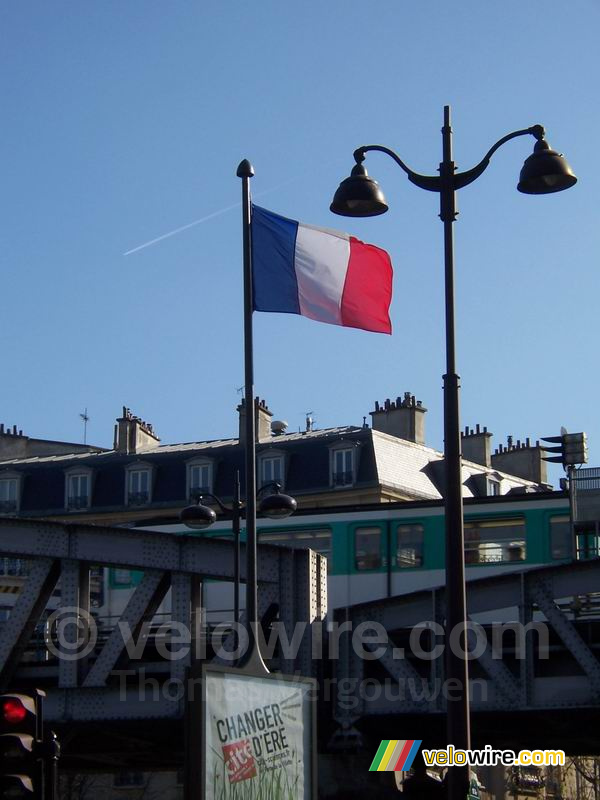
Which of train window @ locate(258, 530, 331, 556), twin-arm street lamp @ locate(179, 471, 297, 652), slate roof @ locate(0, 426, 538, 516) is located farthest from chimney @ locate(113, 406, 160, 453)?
twin-arm street lamp @ locate(179, 471, 297, 652)

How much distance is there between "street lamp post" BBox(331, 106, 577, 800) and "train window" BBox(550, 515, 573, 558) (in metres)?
18.5

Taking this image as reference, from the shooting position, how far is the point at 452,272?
14.4 metres

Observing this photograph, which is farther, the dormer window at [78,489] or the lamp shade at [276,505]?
the dormer window at [78,489]

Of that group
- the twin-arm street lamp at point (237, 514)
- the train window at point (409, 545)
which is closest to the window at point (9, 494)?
the train window at point (409, 545)

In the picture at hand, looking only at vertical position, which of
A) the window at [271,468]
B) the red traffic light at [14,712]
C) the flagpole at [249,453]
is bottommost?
the red traffic light at [14,712]

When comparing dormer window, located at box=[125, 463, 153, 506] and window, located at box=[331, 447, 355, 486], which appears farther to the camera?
dormer window, located at box=[125, 463, 153, 506]

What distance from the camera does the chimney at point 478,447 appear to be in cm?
7244

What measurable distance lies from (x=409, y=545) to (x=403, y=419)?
35.1 meters

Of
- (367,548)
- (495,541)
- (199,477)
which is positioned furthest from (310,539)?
(199,477)

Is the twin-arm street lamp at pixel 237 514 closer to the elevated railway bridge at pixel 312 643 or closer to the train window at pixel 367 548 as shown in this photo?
the elevated railway bridge at pixel 312 643

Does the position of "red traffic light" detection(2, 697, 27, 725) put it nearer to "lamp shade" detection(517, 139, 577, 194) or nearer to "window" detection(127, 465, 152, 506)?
"lamp shade" detection(517, 139, 577, 194)

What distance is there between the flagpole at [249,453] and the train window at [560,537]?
50.7ft

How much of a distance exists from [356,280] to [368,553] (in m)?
16.4

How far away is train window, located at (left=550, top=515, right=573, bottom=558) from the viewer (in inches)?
1309
